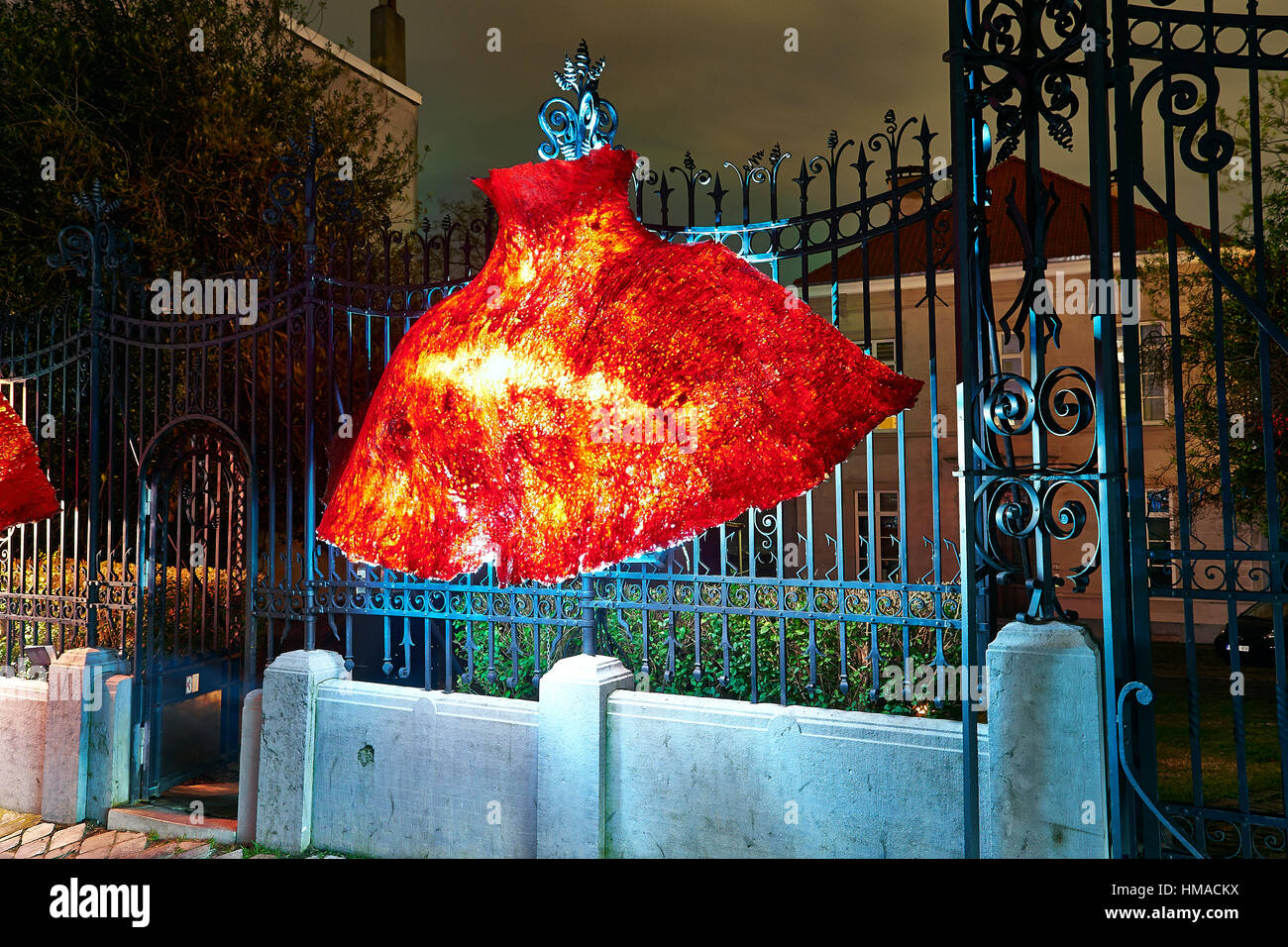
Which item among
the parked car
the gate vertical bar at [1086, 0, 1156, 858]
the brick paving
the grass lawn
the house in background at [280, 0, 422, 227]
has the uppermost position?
the house in background at [280, 0, 422, 227]

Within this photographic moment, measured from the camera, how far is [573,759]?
4.83 m

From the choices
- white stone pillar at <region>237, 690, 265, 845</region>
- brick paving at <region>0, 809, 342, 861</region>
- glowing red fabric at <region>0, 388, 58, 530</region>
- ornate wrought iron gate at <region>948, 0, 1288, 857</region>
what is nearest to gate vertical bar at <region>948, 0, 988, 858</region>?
ornate wrought iron gate at <region>948, 0, 1288, 857</region>

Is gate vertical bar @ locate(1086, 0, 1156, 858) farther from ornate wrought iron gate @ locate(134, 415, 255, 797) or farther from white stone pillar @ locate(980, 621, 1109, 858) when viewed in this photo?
ornate wrought iron gate @ locate(134, 415, 255, 797)

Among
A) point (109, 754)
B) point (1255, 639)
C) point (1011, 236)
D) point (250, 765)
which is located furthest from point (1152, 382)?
point (109, 754)

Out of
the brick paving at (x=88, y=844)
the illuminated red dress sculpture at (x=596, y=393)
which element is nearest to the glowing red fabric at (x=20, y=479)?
the brick paving at (x=88, y=844)

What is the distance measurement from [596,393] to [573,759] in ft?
6.41

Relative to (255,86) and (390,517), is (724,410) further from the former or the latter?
(255,86)

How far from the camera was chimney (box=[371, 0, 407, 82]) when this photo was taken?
1516 cm

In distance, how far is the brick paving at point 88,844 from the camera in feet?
19.1

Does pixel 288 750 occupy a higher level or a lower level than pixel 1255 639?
higher

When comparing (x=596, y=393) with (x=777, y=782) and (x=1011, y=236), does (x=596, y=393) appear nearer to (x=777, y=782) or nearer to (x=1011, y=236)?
(x=777, y=782)

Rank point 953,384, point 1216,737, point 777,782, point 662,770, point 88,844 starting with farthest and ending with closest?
point 953,384
point 1216,737
point 88,844
point 662,770
point 777,782

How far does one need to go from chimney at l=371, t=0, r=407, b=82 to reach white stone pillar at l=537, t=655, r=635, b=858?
13.2m

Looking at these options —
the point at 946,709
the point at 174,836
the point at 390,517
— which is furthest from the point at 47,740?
the point at 946,709
